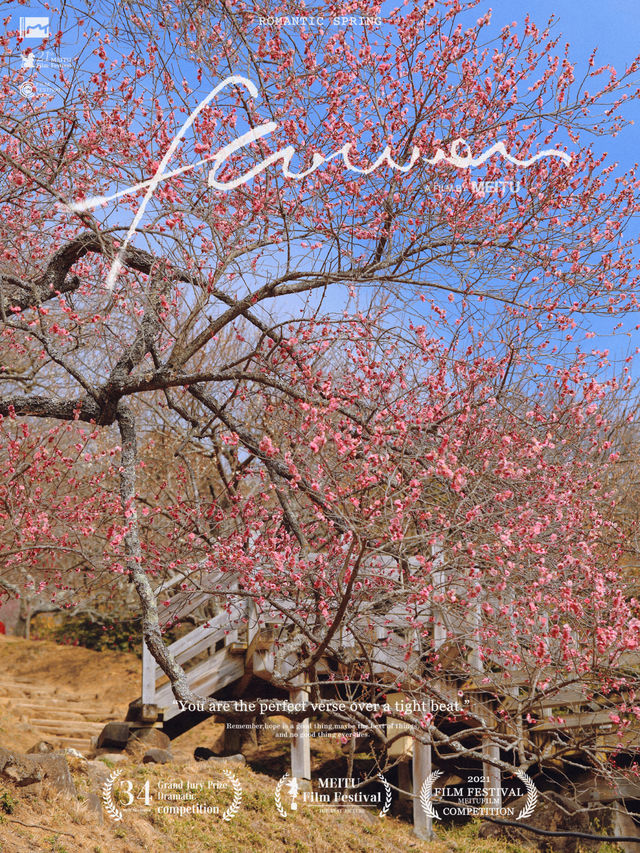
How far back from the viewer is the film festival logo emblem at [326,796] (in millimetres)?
8180

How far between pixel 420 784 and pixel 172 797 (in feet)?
10.4

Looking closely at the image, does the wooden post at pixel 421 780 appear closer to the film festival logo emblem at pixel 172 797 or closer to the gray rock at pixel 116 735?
the film festival logo emblem at pixel 172 797

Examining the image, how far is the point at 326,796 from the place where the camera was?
30.4 feet

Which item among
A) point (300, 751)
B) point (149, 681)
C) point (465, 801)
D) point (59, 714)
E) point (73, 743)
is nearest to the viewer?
point (300, 751)

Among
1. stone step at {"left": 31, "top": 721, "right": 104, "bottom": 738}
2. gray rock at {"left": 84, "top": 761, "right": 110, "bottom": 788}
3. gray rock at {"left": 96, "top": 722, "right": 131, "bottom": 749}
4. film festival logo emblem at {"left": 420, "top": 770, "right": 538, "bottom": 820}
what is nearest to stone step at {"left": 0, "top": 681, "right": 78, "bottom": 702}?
stone step at {"left": 31, "top": 721, "right": 104, "bottom": 738}

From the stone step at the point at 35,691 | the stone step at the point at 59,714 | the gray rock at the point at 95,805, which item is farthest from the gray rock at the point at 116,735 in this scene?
the stone step at the point at 35,691

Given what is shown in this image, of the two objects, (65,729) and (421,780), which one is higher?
(65,729)

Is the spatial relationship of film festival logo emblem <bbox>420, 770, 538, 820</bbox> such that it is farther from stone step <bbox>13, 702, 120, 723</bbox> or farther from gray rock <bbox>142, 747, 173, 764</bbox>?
stone step <bbox>13, 702, 120, 723</bbox>

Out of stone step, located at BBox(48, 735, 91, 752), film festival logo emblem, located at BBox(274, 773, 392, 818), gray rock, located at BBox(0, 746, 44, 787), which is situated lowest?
film festival logo emblem, located at BBox(274, 773, 392, 818)

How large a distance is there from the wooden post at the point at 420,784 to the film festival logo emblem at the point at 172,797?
227cm

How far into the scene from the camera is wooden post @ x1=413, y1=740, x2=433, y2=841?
30.0 ft

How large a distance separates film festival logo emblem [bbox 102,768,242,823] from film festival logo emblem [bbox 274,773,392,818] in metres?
0.47

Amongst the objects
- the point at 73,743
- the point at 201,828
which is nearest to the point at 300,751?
the point at 201,828

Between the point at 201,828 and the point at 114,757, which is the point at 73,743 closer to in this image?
the point at 114,757
